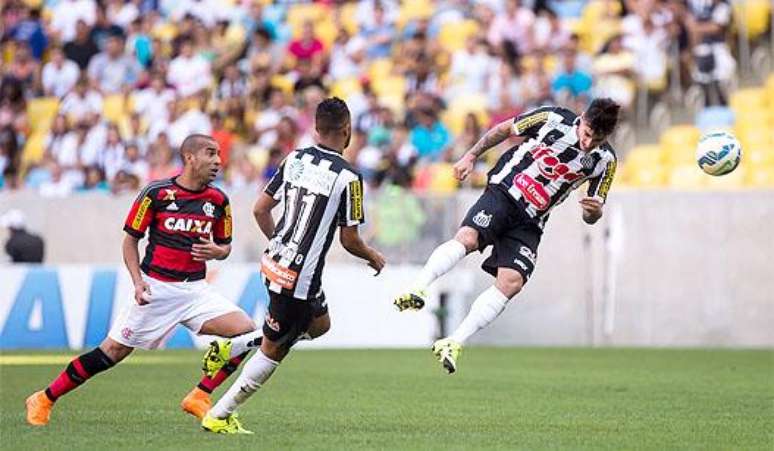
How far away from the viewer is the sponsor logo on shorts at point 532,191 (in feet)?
39.9

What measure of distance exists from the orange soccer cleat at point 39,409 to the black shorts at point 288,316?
1662mm

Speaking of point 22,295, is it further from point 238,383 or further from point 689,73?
point 238,383

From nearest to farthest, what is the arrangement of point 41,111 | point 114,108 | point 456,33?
point 456,33, point 114,108, point 41,111

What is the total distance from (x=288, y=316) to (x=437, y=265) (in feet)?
5.40

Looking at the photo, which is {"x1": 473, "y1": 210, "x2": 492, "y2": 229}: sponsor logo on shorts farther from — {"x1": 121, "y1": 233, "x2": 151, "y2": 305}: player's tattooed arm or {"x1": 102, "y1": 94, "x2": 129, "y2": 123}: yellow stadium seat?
{"x1": 102, "y1": 94, "x2": 129, "y2": 123}: yellow stadium seat

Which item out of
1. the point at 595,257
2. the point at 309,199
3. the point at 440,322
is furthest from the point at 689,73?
the point at 309,199

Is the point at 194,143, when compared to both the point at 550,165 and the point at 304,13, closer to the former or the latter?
the point at 550,165

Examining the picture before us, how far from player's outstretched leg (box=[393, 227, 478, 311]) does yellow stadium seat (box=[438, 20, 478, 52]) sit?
14.5 metres

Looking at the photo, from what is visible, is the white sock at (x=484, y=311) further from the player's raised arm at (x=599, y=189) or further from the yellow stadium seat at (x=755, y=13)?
the yellow stadium seat at (x=755, y=13)

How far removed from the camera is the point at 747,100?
24.2 m

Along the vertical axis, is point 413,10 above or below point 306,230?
above

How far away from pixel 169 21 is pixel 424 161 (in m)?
6.94

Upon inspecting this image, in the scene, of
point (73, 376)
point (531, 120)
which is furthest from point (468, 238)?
point (73, 376)

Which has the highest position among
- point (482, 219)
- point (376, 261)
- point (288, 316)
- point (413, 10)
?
point (413, 10)
